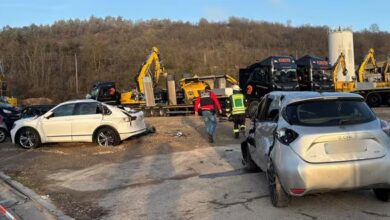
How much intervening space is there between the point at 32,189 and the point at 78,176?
4.88ft

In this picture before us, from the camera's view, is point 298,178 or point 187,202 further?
point 187,202

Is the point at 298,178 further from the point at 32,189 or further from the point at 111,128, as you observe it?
the point at 111,128

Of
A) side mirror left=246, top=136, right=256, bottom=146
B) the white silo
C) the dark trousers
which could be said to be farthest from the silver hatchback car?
the white silo

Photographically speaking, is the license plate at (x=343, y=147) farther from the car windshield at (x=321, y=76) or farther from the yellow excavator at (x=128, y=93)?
the yellow excavator at (x=128, y=93)

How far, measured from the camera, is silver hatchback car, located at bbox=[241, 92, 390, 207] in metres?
6.55

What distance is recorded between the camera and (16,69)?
95.4 m

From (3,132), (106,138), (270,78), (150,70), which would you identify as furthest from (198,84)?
(106,138)

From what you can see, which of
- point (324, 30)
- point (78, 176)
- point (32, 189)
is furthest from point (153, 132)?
point (324, 30)

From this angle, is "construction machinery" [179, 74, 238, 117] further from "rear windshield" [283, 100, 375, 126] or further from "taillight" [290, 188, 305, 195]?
"taillight" [290, 188, 305, 195]

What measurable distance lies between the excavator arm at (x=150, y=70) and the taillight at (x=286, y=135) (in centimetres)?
2575

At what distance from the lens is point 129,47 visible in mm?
104875

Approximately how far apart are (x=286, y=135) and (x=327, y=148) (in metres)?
0.59

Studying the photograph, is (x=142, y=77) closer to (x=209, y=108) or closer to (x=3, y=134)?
(x=3, y=134)

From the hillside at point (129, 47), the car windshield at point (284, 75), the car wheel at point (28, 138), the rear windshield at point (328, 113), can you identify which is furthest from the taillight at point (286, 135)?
the hillside at point (129, 47)
